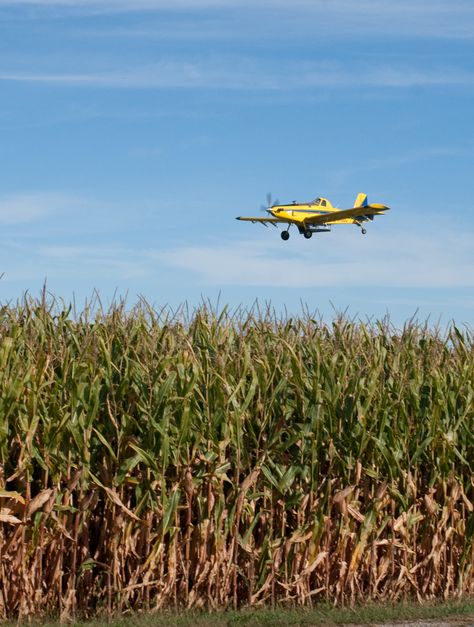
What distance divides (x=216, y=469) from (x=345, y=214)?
6871cm

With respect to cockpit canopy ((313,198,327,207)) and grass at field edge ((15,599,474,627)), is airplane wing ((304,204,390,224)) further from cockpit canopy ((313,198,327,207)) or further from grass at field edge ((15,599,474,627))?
grass at field edge ((15,599,474,627))

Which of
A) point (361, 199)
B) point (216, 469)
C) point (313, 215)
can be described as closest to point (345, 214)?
point (313, 215)

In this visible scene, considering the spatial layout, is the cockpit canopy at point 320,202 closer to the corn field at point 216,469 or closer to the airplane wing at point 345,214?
the airplane wing at point 345,214

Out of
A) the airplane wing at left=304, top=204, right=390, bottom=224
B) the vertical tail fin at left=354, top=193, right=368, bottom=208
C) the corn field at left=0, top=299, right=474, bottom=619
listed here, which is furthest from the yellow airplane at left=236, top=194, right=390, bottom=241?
the corn field at left=0, top=299, right=474, bottom=619

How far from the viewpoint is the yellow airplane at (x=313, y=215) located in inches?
2990

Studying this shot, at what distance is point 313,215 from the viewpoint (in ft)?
259

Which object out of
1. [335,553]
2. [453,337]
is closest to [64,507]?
[335,553]

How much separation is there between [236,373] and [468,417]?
3.44 meters

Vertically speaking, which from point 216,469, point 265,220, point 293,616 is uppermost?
point 265,220

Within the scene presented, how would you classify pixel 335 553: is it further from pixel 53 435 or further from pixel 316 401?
pixel 53 435

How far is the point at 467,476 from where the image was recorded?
1257 cm

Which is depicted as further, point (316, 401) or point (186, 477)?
point (316, 401)

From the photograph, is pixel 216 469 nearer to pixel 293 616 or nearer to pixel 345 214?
pixel 293 616

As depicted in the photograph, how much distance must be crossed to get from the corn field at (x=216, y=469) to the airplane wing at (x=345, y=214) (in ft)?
213
